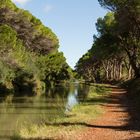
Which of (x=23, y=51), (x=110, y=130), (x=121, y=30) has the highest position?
(x=121, y=30)

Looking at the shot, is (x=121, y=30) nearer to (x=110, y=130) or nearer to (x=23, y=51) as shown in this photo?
(x=23, y=51)

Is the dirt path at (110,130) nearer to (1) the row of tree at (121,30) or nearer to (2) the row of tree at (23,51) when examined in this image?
(1) the row of tree at (121,30)

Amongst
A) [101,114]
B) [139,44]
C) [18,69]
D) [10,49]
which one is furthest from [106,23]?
[101,114]

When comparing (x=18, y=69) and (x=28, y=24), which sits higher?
(x=28, y=24)

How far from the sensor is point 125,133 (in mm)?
18375

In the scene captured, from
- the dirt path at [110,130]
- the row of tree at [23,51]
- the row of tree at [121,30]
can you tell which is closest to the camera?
the dirt path at [110,130]

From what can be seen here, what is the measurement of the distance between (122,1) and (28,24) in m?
27.0

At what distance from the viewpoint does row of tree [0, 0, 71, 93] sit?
53.0m

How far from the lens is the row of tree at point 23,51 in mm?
53031

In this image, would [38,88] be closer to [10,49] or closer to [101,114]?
[10,49]

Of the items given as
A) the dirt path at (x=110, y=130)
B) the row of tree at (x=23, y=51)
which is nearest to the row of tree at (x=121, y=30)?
the row of tree at (x=23, y=51)

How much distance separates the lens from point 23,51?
63.5m

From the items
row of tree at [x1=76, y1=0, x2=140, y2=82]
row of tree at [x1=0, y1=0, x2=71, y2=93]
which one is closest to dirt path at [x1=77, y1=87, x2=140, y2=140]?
row of tree at [x1=76, y1=0, x2=140, y2=82]

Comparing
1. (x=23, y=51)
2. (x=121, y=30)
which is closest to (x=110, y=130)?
(x=121, y=30)
